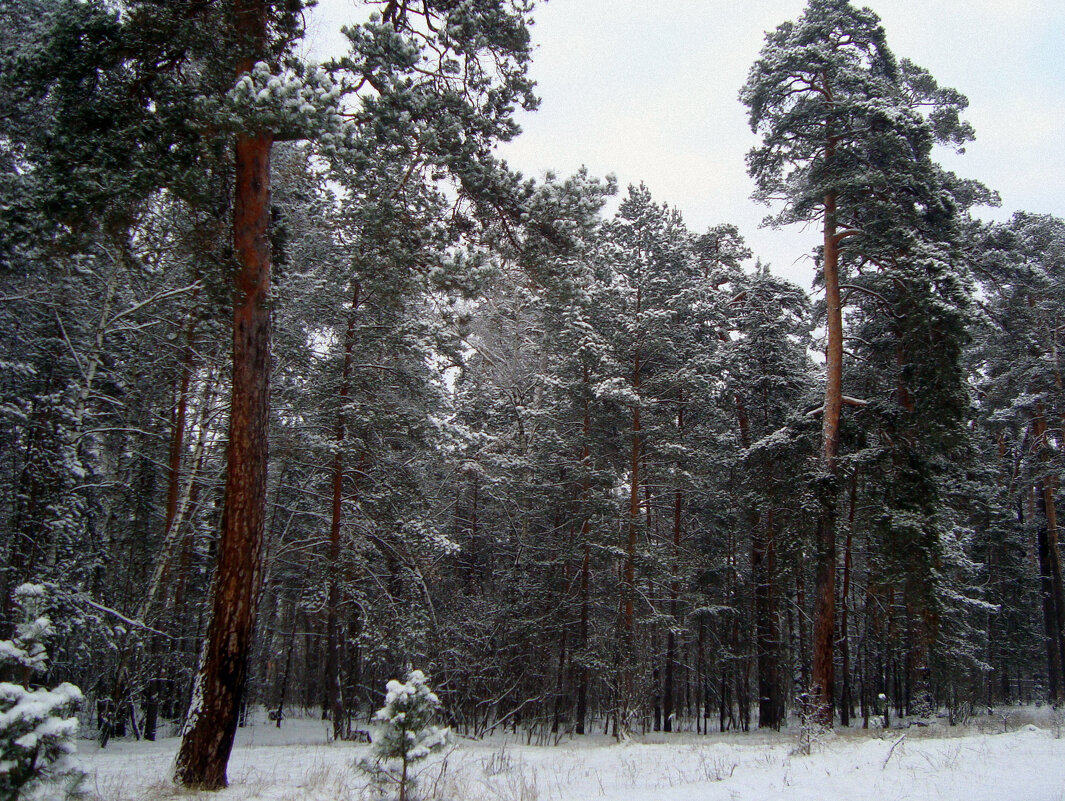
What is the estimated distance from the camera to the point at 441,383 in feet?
52.6

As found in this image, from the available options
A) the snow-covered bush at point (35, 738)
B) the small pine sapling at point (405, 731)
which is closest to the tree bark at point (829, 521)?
the small pine sapling at point (405, 731)

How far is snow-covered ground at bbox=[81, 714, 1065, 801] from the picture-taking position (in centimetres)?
613

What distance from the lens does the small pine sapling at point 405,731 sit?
17.9 feet

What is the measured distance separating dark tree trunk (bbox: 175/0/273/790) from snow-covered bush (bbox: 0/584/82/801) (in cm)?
199

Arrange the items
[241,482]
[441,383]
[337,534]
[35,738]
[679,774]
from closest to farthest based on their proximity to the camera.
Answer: [35,738] → [241,482] → [679,774] → [337,534] → [441,383]

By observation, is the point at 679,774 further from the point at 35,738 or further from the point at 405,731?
the point at 35,738

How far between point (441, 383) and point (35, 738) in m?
12.4

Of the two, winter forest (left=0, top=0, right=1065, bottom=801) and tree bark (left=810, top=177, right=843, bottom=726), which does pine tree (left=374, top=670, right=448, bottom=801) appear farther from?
tree bark (left=810, top=177, right=843, bottom=726)

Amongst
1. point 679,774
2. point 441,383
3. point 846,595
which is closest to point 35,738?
point 679,774

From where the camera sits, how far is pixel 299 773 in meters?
7.98

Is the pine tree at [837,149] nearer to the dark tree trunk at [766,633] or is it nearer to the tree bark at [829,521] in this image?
the tree bark at [829,521]

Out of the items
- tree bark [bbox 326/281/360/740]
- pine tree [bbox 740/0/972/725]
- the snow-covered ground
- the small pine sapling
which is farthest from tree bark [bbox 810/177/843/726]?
tree bark [bbox 326/281/360/740]

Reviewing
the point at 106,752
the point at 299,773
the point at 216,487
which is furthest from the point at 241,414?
the point at 106,752

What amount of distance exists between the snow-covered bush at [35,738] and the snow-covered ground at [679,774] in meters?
1.70
